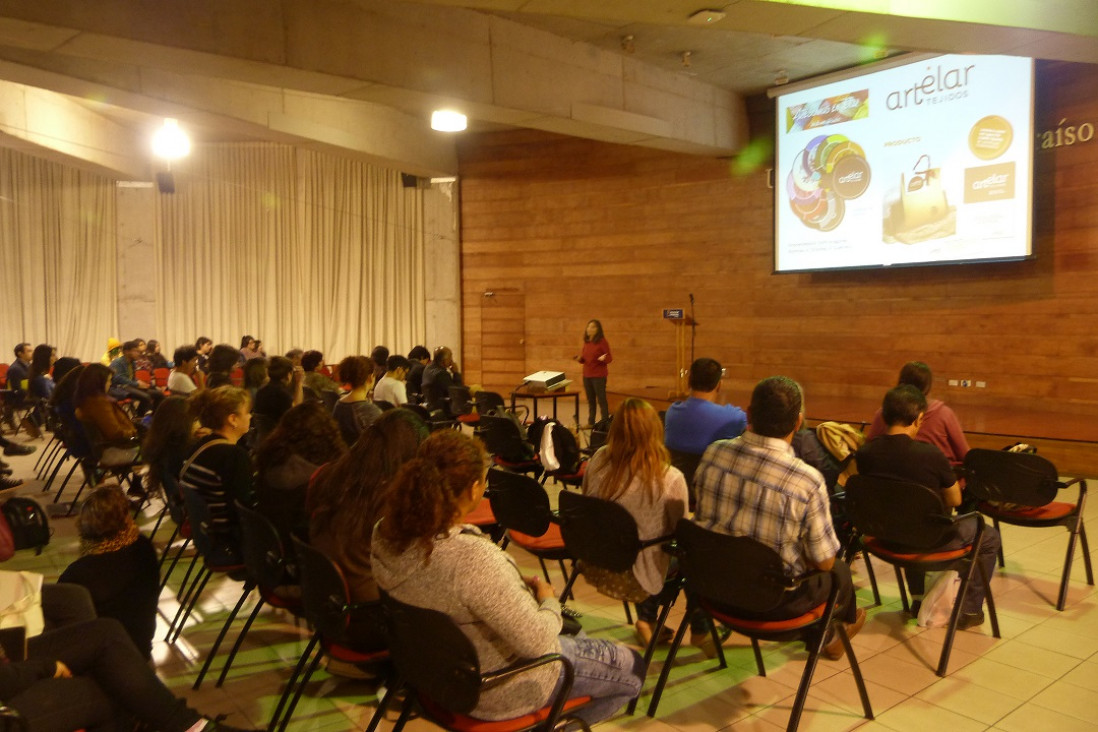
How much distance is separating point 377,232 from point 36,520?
1085 cm

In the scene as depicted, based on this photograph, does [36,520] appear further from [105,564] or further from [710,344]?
[710,344]

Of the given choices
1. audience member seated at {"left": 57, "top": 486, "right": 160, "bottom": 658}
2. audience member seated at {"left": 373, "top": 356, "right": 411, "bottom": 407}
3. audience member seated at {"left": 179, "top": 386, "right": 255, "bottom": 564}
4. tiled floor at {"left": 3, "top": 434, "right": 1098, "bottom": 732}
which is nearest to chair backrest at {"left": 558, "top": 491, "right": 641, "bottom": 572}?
tiled floor at {"left": 3, "top": 434, "right": 1098, "bottom": 732}

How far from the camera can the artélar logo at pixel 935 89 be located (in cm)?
849

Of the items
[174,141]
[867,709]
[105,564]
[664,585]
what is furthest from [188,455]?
[174,141]

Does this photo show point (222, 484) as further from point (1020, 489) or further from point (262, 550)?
point (1020, 489)

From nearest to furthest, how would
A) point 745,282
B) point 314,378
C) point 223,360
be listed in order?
point 223,360 < point 314,378 < point 745,282

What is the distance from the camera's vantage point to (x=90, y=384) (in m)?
5.93

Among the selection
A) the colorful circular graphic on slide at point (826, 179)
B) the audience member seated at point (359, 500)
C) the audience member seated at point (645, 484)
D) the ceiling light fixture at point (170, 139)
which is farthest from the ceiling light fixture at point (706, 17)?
the ceiling light fixture at point (170, 139)

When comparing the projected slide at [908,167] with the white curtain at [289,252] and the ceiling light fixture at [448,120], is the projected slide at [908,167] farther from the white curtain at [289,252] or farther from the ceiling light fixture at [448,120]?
the white curtain at [289,252]

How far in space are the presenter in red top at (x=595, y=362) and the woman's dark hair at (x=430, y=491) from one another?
7.63 m

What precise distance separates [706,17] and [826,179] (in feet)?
14.9

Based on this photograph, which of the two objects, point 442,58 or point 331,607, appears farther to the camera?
point 442,58

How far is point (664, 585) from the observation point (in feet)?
10.8

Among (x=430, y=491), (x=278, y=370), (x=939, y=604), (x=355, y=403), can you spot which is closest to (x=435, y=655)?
(x=430, y=491)
